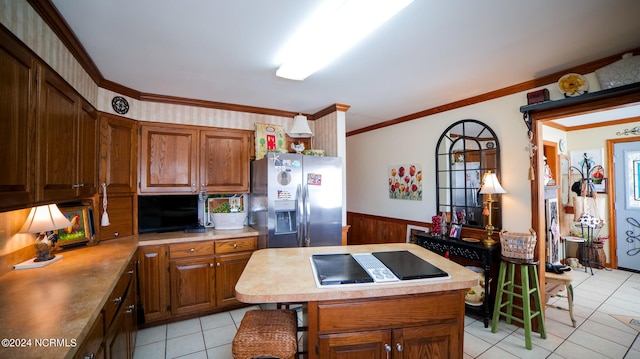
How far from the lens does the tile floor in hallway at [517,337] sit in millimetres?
2189

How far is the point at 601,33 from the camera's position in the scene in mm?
1766

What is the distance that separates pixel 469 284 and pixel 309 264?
0.91 m

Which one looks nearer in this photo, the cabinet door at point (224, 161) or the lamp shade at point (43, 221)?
the lamp shade at point (43, 221)

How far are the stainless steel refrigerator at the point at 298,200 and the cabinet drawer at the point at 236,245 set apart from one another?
10 centimetres

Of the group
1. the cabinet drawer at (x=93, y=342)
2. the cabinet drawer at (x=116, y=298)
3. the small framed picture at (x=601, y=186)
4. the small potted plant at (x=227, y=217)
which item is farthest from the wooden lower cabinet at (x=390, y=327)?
the small framed picture at (x=601, y=186)

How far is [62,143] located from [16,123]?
502 millimetres

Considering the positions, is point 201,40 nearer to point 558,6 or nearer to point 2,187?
point 2,187

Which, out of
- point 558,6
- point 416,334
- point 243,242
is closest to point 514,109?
point 558,6

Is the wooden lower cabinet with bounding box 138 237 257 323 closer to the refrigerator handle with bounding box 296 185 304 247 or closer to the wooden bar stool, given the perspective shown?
the refrigerator handle with bounding box 296 185 304 247

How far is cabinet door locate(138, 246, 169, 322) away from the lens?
256 centimetres

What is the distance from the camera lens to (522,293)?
237 centimetres

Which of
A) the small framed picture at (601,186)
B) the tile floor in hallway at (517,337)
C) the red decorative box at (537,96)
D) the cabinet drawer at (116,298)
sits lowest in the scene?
the tile floor in hallway at (517,337)

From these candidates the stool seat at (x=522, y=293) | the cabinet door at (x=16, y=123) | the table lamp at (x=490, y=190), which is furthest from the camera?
the table lamp at (x=490, y=190)

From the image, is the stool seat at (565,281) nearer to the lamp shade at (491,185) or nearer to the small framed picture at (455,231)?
the small framed picture at (455,231)
